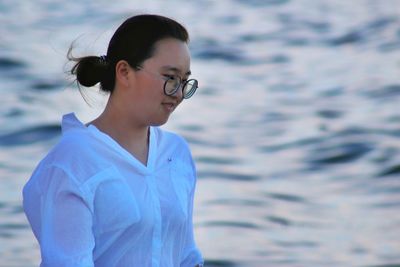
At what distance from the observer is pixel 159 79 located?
3.47 meters

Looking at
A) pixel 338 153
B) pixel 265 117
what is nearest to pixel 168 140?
pixel 338 153

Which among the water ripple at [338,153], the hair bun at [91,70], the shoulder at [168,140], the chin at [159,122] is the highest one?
the water ripple at [338,153]

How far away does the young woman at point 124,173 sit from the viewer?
11.0ft

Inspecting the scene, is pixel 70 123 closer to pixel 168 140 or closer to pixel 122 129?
pixel 122 129

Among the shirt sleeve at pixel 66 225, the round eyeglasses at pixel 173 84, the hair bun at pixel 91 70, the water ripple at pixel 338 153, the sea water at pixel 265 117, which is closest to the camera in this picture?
the shirt sleeve at pixel 66 225

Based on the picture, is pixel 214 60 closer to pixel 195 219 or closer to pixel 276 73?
pixel 276 73

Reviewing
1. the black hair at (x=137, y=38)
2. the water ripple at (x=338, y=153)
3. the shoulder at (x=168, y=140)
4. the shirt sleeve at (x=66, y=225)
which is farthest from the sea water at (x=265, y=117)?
the shirt sleeve at (x=66, y=225)

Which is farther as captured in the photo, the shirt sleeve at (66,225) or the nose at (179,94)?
the nose at (179,94)

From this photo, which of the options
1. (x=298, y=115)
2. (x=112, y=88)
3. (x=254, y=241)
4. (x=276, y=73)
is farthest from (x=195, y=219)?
(x=112, y=88)

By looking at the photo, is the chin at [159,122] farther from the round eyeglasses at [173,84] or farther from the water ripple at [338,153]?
the water ripple at [338,153]

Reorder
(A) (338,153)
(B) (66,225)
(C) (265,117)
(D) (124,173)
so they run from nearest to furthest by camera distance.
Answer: (B) (66,225) → (D) (124,173) → (A) (338,153) → (C) (265,117)

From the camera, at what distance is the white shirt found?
335 centimetres

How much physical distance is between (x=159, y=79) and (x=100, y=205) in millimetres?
333

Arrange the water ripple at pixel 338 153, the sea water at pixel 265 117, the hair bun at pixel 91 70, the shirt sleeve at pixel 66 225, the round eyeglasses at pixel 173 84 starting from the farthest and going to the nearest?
the water ripple at pixel 338 153, the sea water at pixel 265 117, the hair bun at pixel 91 70, the round eyeglasses at pixel 173 84, the shirt sleeve at pixel 66 225
